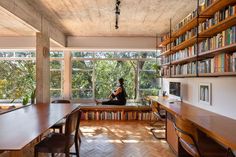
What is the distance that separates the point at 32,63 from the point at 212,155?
6.93 meters

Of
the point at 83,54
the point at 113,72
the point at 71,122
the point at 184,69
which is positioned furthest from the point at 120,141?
the point at 83,54

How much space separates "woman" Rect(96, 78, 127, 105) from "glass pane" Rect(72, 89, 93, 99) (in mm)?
774

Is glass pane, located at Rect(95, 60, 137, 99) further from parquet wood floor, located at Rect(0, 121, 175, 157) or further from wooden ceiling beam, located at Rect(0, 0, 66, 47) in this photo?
wooden ceiling beam, located at Rect(0, 0, 66, 47)

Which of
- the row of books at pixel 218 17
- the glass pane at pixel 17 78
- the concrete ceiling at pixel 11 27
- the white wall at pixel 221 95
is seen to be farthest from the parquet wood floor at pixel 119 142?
the glass pane at pixel 17 78

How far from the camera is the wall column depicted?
4.89 meters

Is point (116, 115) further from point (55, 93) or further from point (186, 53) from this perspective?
point (186, 53)

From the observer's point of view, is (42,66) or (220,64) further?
(42,66)

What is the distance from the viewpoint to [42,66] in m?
4.97

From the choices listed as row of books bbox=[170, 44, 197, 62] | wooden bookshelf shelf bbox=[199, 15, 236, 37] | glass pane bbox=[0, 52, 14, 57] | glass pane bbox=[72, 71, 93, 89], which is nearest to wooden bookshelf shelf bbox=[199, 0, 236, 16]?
wooden bookshelf shelf bbox=[199, 15, 236, 37]

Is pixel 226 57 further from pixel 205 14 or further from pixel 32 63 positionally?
pixel 32 63

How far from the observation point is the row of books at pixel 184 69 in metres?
4.15

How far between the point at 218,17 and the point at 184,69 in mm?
1704

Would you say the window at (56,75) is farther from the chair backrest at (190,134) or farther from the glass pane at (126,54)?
the chair backrest at (190,134)

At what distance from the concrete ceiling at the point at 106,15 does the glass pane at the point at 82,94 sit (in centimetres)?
199
